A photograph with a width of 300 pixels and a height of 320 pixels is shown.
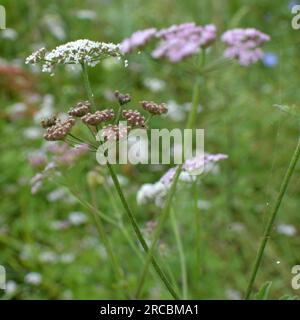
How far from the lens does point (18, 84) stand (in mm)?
3955

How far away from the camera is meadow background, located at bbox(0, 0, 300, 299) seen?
2.57 meters

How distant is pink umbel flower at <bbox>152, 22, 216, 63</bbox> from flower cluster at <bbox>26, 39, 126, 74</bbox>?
1.36 ft

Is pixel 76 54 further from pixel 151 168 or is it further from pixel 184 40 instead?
pixel 151 168

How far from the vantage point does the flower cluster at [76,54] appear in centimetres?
124

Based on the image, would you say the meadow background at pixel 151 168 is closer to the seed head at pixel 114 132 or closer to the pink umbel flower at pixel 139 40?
the pink umbel flower at pixel 139 40

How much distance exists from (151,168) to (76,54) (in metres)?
2.22

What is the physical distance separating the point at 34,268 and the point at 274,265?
1.00 metres

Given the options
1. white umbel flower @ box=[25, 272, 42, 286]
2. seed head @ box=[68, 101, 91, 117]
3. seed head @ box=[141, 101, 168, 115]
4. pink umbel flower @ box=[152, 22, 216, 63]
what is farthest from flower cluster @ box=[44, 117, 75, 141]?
white umbel flower @ box=[25, 272, 42, 286]

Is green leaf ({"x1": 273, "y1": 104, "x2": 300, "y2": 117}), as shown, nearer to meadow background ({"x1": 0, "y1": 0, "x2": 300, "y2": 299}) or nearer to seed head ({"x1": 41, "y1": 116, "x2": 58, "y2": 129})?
meadow background ({"x1": 0, "y1": 0, "x2": 300, "y2": 299})

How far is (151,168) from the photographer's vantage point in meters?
3.43

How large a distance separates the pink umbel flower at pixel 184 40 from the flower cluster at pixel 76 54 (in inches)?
16.3

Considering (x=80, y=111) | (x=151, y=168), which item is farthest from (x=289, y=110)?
(x=151, y=168)

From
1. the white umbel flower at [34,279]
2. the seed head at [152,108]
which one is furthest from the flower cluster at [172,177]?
the white umbel flower at [34,279]
